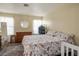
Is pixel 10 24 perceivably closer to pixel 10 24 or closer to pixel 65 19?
pixel 10 24

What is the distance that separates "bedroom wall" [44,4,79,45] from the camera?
1.18 meters

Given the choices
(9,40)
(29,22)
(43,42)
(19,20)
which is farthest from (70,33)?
(9,40)

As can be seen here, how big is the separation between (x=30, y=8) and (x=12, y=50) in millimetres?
554

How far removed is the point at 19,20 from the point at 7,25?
6.2 inches

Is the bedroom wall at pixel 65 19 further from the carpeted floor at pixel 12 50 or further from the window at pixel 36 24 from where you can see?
the carpeted floor at pixel 12 50

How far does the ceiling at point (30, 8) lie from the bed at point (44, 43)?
0.98 feet

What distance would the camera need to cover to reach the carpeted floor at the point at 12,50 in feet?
3.73

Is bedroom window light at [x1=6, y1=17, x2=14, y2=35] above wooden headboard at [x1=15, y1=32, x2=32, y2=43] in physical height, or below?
above

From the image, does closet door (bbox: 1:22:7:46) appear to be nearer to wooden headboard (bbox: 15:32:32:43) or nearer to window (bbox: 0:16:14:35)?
window (bbox: 0:16:14:35)

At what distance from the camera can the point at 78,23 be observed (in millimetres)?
1174

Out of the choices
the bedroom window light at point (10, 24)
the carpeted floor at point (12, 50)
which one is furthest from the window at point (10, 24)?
the carpeted floor at point (12, 50)

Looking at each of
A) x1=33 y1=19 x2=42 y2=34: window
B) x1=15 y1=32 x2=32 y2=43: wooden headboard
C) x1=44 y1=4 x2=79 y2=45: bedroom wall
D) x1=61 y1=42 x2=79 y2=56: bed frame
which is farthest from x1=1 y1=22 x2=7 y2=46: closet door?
x1=61 y1=42 x2=79 y2=56: bed frame

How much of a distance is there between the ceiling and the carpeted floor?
16.5 inches

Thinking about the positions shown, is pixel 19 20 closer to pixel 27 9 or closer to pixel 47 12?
pixel 27 9
